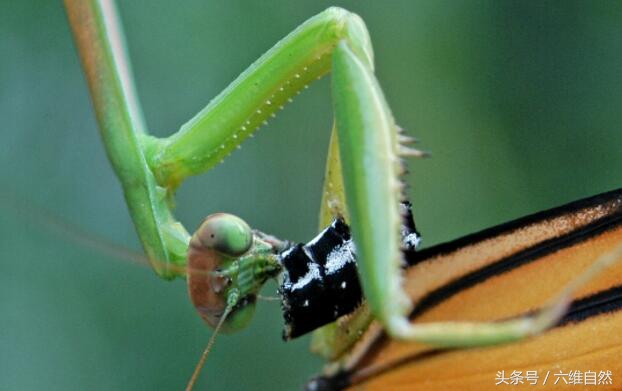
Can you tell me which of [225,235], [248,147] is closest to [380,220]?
[225,235]

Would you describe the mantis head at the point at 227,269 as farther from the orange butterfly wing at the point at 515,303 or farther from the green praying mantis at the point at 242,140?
the orange butterfly wing at the point at 515,303

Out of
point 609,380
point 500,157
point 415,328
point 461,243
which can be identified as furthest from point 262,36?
point 415,328

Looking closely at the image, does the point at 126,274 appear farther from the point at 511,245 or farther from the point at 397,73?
the point at 511,245

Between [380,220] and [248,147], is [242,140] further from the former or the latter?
[248,147]

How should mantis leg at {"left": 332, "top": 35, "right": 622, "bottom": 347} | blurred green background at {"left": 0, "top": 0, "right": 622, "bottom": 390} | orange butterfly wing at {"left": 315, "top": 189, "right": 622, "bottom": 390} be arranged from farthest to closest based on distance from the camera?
blurred green background at {"left": 0, "top": 0, "right": 622, "bottom": 390} → orange butterfly wing at {"left": 315, "top": 189, "right": 622, "bottom": 390} → mantis leg at {"left": 332, "top": 35, "right": 622, "bottom": 347}

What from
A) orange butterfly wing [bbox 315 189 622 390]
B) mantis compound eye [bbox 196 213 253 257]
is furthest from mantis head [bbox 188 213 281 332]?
orange butterfly wing [bbox 315 189 622 390]

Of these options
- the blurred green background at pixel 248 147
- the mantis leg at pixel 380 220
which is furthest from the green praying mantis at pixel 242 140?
the blurred green background at pixel 248 147

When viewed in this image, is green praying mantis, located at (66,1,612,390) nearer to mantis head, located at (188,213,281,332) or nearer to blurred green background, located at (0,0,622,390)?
mantis head, located at (188,213,281,332)

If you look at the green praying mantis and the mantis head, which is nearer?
the green praying mantis
